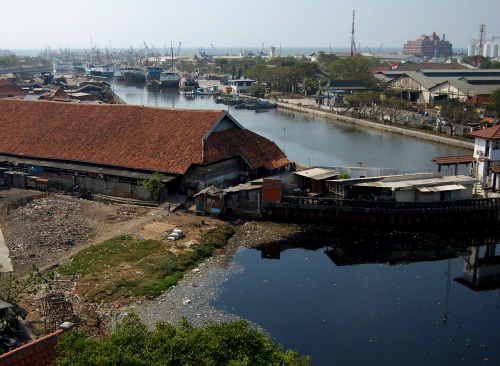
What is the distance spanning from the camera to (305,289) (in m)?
18.9

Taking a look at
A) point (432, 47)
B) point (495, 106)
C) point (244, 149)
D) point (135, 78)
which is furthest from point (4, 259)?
point (432, 47)

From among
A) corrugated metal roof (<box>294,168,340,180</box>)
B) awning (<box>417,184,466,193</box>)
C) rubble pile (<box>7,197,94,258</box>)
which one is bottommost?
rubble pile (<box>7,197,94,258</box>)

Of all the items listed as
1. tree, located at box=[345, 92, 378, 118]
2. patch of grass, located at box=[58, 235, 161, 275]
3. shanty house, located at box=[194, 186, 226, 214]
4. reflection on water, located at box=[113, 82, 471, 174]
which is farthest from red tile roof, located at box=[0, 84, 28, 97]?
patch of grass, located at box=[58, 235, 161, 275]

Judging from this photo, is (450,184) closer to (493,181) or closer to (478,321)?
(493,181)

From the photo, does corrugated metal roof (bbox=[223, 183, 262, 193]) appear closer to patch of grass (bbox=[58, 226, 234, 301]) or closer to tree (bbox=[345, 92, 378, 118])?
patch of grass (bbox=[58, 226, 234, 301])

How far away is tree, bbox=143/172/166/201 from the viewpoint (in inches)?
1024

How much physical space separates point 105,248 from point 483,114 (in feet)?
140

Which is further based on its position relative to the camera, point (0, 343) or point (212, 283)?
point (212, 283)

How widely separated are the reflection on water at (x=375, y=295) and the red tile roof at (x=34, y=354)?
6.69 metres

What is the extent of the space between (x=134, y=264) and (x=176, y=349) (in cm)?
1009

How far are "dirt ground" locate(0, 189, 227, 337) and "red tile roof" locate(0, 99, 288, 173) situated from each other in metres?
2.84

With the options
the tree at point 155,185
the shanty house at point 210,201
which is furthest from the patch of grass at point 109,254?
the tree at point 155,185

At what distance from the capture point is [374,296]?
18.4 meters

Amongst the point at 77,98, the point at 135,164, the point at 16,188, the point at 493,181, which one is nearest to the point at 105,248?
the point at 135,164
